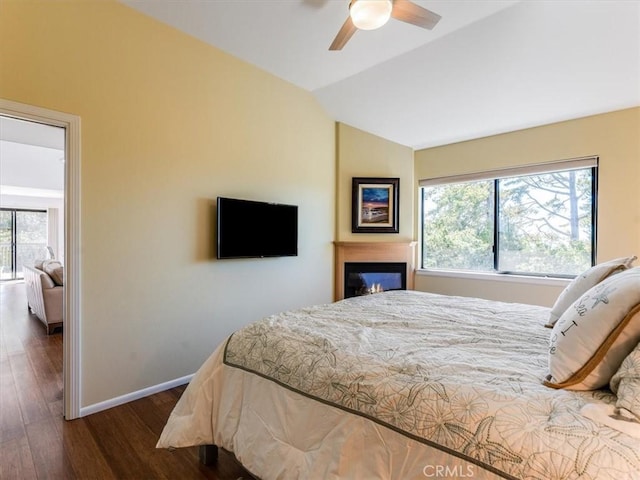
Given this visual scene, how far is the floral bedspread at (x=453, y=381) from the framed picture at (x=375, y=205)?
2395mm

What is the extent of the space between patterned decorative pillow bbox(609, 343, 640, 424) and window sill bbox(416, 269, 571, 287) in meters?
3.07

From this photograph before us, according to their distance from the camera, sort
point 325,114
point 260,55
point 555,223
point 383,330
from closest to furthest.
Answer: point 383,330, point 260,55, point 555,223, point 325,114

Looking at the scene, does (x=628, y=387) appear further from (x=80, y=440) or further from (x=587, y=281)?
(x=80, y=440)

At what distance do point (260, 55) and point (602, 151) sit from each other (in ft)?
11.8

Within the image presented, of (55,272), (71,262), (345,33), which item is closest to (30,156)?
(55,272)

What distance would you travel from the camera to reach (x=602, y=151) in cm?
327

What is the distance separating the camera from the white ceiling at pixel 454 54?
Answer: 2.36 m

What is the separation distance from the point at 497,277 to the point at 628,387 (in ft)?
11.0

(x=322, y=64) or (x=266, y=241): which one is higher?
(x=322, y=64)

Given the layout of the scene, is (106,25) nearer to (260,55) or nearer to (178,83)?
(178,83)

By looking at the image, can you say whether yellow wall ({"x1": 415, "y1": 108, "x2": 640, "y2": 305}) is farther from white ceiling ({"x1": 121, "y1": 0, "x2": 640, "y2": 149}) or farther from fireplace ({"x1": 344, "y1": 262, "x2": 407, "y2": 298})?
fireplace ({"x1": 344, "y1": 262, "x2": 407, "y2": 298})

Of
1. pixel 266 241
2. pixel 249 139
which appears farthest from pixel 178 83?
pixel 266 241

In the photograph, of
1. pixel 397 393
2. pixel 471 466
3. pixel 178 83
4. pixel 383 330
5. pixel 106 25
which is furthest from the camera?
pixel 178 83

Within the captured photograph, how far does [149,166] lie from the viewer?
2498 millimetres
